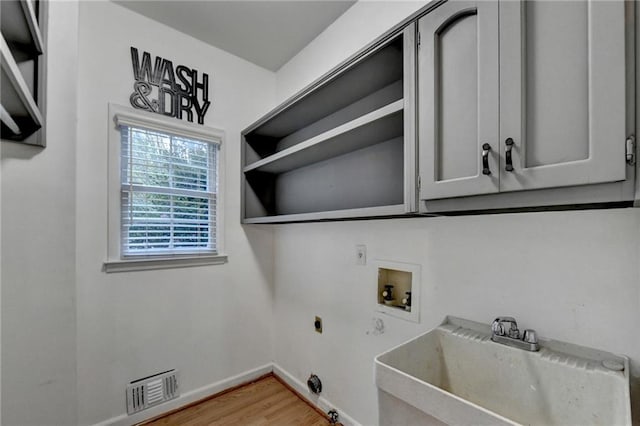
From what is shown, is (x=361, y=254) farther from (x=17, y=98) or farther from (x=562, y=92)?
(x=17, y=98)

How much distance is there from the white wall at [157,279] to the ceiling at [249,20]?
103 mm

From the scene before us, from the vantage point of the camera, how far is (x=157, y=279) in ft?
6.81

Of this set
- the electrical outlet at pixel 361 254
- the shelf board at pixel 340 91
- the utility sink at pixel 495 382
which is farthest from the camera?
the electrical outlet at pixel 361 254

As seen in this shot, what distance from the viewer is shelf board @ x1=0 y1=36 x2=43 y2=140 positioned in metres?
0.80

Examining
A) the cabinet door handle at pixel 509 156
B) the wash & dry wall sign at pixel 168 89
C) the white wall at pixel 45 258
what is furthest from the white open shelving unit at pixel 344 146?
the white wall at pixel 45 258

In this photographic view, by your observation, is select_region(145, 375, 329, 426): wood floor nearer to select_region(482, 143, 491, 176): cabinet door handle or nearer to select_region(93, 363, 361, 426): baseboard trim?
select_region(93, 363, 361, 426): baseboard trim

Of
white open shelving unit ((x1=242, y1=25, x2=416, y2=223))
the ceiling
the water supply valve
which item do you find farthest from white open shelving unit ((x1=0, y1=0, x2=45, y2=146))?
the water supply valve

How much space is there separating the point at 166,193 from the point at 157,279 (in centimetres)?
62

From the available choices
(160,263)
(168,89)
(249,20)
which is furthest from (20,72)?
(249,20)

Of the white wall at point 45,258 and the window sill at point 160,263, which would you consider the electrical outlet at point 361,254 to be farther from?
the white wall at point 45,258

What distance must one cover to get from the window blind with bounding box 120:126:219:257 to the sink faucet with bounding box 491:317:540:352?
1957mm

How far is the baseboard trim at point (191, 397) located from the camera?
6.28 feet

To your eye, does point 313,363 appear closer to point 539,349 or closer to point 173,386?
point 173,386

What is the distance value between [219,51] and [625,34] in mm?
2464
